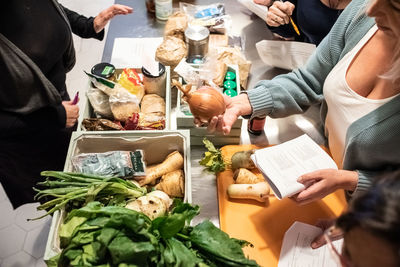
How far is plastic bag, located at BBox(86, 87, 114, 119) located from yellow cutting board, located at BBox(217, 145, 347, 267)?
0.52m

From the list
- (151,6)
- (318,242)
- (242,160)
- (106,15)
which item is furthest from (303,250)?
(151,6)

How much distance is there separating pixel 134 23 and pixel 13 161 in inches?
38.6

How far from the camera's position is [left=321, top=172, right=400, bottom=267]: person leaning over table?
34 cm

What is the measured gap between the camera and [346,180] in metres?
0.89

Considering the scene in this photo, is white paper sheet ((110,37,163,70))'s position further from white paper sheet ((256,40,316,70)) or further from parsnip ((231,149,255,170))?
parsnip ((231,149,255,170))

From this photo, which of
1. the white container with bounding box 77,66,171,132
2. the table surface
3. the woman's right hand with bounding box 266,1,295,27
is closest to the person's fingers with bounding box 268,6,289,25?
the woman's right hand with bounding box 266,1,295,27

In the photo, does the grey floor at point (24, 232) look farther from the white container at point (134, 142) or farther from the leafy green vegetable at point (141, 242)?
the leafy green vegetable at point (141, 242)

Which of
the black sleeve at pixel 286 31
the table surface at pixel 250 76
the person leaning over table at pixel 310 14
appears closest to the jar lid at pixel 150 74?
the table surface at pixel 250 76

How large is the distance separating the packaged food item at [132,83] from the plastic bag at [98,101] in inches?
3.5

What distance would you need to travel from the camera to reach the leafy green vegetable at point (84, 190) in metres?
0.87

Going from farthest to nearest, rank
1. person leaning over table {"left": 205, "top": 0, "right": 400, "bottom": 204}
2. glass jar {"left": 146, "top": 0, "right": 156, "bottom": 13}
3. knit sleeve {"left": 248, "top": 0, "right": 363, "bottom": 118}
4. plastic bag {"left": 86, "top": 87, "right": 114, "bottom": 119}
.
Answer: glass jar {"left": 146, "top": 0, "right": 156, "bottom": 13} < plastic bag {"left": 86, "top": 87, "right": 114, "bottom": 119} < knit sleeve {"left": 248, "top": 0, "right": 363, "bottom": 118} < person leaning over table {"left": 205, "top": 0, "right": 400, "bottom": 204}

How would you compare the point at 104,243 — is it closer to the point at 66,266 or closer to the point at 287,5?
the point at 66,266

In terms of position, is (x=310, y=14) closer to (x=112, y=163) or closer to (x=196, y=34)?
(x=196, y=34)

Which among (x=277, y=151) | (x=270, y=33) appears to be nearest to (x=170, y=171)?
(x=277, y=151)
